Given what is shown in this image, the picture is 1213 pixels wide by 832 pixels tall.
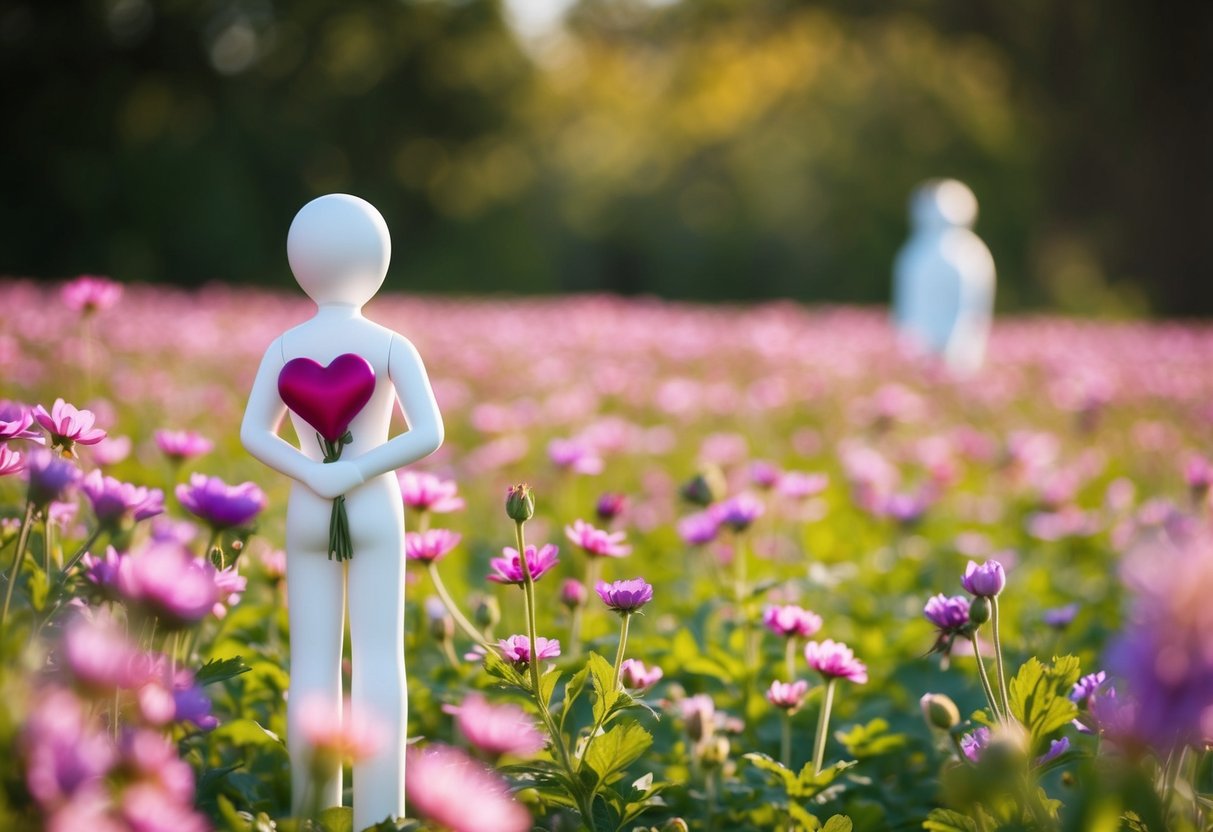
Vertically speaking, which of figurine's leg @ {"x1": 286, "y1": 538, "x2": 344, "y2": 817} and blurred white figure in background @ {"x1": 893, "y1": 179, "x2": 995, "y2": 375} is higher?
blurred white figure in background @ {"x1": 893, "y1": 179, "x2": 995, "y2": 375}

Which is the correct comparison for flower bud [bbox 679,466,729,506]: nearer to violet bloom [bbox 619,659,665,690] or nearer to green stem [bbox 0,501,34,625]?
violet bloom [bbox 619,659,665,690]

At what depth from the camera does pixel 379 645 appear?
1.45 metres

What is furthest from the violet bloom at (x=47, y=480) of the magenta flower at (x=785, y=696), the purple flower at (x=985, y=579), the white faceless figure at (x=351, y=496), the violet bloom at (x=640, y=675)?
the purple flower at (x=985, y=579)

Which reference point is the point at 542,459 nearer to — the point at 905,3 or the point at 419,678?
the point at 419,678

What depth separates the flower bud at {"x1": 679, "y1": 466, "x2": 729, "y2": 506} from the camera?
227 cm

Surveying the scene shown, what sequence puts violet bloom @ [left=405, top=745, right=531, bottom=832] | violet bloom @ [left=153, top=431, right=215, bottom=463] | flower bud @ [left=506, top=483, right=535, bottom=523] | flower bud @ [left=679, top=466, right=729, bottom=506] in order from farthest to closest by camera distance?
flower bud @ [left=679, top=466, right=729, bottom=506] < violet bloom @ [left=153, top=431, right=215, bottom=463] < flower bud @ [left=506, top=483, right=535, bottom=523] < violet bloom @ [left=405, top=745, right=531, bottom=832]

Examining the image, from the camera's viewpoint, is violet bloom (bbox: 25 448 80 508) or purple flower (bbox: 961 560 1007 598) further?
purple flower (bbox: 961 560 1007 598)

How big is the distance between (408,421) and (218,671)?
37cm

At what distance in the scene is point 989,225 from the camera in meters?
17.9

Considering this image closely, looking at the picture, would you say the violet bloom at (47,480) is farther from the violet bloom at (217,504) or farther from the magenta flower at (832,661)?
the magenta flower at (832,661)

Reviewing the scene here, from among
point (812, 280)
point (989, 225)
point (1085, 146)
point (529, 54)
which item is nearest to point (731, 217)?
point (812, 280)

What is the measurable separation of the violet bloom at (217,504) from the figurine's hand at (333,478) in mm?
122

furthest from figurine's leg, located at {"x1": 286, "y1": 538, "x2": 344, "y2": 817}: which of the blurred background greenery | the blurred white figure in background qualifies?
the blurred background greenery

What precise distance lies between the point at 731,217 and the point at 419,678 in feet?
55.7
